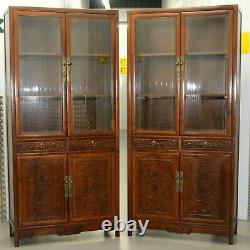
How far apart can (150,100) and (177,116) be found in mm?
334

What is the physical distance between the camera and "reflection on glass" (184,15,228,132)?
11.5ft

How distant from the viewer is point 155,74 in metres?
3.69

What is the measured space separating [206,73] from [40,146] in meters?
1.68

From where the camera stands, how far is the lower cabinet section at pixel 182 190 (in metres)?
3.52

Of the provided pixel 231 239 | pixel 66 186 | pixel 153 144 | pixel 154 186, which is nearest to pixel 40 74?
pixel 66 186

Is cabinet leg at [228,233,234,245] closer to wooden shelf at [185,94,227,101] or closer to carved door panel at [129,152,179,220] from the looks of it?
carved door panel at [129,152,179,220]

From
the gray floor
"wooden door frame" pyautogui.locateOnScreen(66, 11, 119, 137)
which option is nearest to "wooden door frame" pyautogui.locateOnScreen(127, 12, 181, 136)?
"wooden door frame" pyautogui.locateOnScreen(66, 11, 119, 137)

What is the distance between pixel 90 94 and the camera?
3658 millimetres

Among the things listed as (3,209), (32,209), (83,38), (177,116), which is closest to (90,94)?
(83,38)

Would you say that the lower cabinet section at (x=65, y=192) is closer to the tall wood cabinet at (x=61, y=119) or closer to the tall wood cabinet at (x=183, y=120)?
the tall wood cabinet at (x=61, y=119)

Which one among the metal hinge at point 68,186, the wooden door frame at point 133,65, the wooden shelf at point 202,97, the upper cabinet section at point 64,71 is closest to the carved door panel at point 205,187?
the wooden door frame at point 133,65

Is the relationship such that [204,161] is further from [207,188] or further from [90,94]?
[90,94]

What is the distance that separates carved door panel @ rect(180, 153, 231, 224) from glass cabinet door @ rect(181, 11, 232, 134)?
0.27 meters

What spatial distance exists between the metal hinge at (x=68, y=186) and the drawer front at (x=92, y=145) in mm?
277
